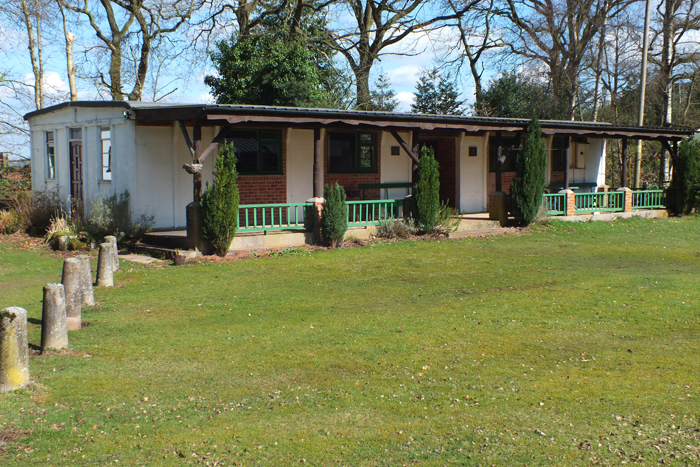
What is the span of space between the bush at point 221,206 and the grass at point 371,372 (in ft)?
6.44

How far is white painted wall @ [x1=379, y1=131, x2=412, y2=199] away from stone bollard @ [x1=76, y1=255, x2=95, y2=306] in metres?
10.3

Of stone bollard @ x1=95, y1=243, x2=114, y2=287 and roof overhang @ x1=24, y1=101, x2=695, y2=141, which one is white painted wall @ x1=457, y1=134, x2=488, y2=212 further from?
stone bollard @ x1=95, y1=243, x2=114, y2=287

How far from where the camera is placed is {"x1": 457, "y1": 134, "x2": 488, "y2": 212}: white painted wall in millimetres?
19359

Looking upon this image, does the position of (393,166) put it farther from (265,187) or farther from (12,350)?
(12,350)

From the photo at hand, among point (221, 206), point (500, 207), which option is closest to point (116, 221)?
point (221, 206)

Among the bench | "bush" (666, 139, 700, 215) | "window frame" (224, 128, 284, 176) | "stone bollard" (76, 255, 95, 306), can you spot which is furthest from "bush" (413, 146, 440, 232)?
"bush" (666, 139, 700, 215)

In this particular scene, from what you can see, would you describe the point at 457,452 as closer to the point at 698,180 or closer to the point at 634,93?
the point at 698,180

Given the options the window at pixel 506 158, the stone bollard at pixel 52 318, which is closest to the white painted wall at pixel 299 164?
the window at pixel 506 158

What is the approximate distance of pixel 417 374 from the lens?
5.76 meters

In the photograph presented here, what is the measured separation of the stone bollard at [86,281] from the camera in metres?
8.58

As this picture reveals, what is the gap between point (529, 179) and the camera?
17000 mm

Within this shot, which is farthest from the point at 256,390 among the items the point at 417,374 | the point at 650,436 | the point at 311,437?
the point at 650,436

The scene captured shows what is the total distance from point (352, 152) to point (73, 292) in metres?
10.6

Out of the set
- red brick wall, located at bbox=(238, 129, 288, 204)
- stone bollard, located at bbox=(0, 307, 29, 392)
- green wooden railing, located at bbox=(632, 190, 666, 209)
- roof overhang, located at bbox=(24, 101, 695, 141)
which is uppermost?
roof overhang, located at bbox=(24, 101, 695, 141)
